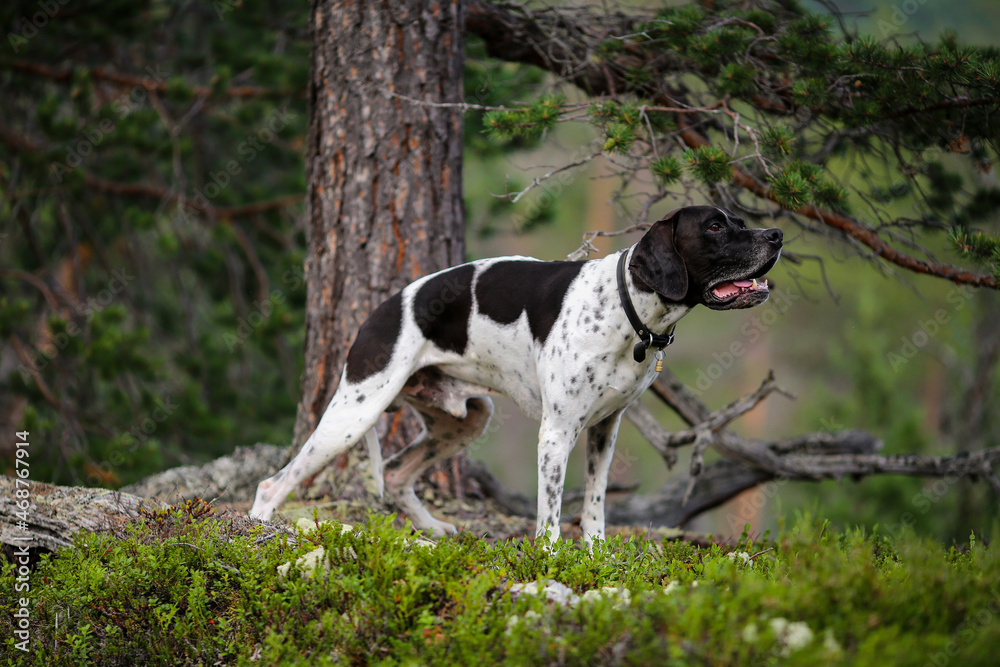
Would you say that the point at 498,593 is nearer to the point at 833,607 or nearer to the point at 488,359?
the point at 833,607

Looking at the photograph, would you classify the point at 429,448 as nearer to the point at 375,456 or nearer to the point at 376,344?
the point at 375,456

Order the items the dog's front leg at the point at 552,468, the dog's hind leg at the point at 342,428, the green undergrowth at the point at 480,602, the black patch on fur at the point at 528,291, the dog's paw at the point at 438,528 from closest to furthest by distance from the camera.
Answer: the green undergrowth at the point at 480,602 < the dog's front leg at the point at 552,468 < the black patch on fur at the point at 528,291 < the dog's hind leg at the point at 342,428 < the dog's paw at the point at 438,528

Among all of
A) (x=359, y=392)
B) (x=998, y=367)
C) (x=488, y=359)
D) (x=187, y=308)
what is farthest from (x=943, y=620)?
(x=998, y=367)

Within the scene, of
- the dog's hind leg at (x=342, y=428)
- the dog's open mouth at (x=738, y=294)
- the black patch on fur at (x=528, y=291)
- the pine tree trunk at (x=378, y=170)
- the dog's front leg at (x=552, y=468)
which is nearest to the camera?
the dog's open mouth at (x=738, y=294)

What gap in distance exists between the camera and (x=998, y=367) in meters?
13.1

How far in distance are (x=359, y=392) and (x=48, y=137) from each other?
4.99 metres

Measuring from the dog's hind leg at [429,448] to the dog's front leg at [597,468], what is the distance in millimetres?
833

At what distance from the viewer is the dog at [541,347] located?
156 inches

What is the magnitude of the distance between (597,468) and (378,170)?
8.56 feet

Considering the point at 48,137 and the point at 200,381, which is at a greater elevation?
the point at 48,137

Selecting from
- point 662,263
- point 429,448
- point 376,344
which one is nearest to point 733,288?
point 662,263

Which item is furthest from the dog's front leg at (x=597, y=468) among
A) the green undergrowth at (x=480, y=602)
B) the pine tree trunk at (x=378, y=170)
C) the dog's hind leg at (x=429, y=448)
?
the pine tree trunk at (x=378, y=170)

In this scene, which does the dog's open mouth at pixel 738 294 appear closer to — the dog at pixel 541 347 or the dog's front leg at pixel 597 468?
the dog at pixel 541 347

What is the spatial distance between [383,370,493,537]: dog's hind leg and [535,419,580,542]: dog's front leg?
0.91 meters
